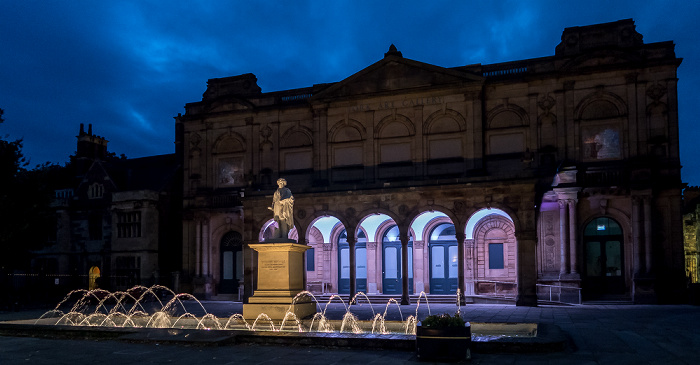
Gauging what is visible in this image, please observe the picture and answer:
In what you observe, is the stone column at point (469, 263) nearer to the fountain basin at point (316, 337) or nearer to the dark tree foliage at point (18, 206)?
the fountain basin at point (316, 337)

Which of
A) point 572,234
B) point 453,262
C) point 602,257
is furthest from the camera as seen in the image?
point 453,262

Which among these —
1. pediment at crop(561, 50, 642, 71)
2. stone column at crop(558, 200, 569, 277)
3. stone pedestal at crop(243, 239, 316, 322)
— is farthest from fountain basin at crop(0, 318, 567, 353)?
pediment at crop(561, 50, 642, 71)

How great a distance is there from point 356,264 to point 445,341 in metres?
24.0

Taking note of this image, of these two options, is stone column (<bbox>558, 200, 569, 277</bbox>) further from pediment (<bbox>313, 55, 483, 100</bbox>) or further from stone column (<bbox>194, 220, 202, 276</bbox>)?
stone column (<bbox>194, 220, 202, 276</bbox>)

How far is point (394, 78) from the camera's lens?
3284 cm

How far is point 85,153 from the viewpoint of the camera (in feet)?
148

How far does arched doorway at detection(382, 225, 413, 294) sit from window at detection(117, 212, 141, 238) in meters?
15.6

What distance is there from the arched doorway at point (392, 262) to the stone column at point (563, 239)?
8389 millimetres

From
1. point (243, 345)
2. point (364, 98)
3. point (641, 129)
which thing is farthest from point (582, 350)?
point (364, 98)

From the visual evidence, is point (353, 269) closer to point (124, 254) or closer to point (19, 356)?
point (124, 254)

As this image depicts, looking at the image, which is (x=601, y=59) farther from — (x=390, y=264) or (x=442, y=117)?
(x=390, y=264)

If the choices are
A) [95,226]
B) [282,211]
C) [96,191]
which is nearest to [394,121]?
[282,211]

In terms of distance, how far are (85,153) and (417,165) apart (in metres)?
27.1

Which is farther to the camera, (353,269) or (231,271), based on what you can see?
(231,271)
